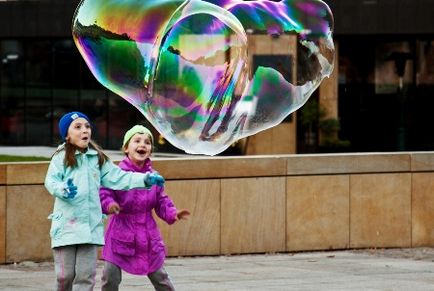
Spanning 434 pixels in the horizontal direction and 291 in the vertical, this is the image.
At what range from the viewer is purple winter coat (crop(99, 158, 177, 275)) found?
29.2 feet

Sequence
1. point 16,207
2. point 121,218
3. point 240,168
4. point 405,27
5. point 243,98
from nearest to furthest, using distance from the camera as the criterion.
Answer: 1. point 121,218
2. point 243,98
3. point 16,207
4. point 240,168
5. point 405,27

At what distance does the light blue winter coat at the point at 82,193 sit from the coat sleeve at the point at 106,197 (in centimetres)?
6

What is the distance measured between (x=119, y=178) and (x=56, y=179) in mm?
415

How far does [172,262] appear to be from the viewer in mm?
13633

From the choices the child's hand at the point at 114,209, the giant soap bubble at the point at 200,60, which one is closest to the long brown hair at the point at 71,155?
the child's hand at the point at 114,209

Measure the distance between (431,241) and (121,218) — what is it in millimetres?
7126

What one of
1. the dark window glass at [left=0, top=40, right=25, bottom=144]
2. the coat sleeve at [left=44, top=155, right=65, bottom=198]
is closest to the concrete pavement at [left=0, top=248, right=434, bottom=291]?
the coat sleeve at [left=44, top=155, right=65, bottom=198]

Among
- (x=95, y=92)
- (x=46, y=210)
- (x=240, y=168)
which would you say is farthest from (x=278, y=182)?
(x=95, y=92)

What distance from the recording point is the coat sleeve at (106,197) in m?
8.80

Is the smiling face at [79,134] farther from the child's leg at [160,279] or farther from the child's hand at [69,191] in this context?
the child's leg at [160,279]

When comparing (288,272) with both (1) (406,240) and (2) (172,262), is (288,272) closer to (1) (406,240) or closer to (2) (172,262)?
(2) (172,262)

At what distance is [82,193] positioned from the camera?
28.3ft

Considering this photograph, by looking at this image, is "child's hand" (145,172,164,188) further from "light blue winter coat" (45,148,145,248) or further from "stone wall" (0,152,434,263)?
"stone wall" (0,152,434,263)

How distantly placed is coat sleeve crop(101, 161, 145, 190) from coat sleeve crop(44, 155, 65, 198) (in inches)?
11.4
